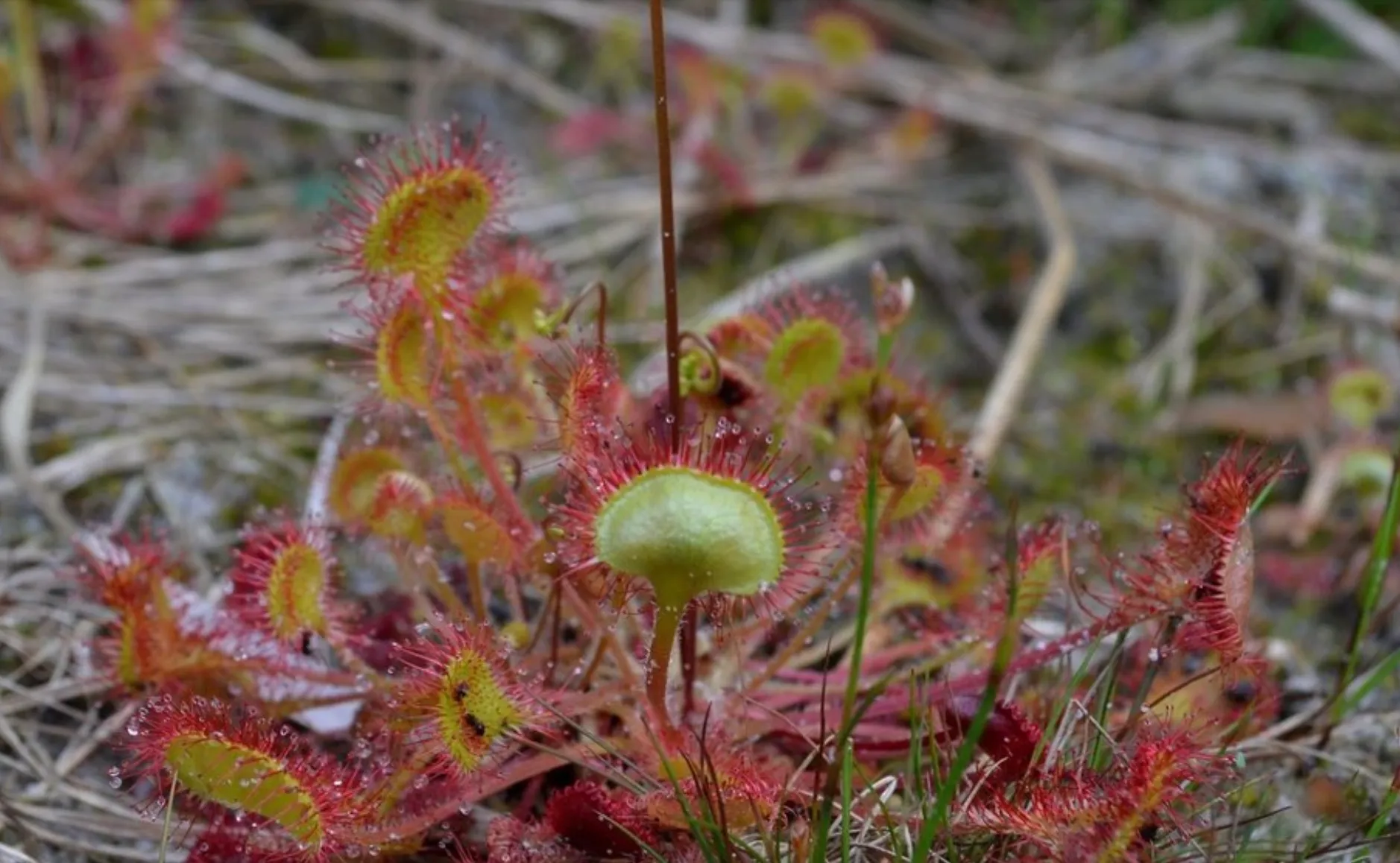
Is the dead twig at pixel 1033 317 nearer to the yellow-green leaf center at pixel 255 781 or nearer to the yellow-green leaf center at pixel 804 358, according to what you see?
the yellow-green leaf center at pixel 804 358

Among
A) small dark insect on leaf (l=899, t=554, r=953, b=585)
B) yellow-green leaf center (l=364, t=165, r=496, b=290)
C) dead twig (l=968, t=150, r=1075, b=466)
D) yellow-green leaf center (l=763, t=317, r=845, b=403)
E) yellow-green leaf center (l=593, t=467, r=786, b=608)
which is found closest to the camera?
yellow-green leaf center (l=593, t=467, r=786, b=608)

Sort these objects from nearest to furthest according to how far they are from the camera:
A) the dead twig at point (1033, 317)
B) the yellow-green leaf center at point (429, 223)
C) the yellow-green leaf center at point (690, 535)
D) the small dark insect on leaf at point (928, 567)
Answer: the yellow-green leaf center at point (690, 535) < the yellow-green leaf center at point (429, 223) < the small dark insect on leaf at point (928, 567) < the dead twig at point (1033, 317)

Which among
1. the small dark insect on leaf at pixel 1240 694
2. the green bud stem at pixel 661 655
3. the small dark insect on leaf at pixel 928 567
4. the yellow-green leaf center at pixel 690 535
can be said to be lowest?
the small dark insect on leaf at pixel 1240 694

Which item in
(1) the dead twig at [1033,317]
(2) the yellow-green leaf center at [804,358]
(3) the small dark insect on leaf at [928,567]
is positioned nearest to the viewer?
(2) the yellow-green leaf center at [804,358]

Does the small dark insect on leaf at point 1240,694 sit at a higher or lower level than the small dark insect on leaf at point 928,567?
lower

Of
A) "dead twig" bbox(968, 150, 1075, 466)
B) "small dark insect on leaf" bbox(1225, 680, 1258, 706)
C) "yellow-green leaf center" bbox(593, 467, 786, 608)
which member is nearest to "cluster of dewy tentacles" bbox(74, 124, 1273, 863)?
"yellow-green leaf center" bbox(593, 467, 786, 608)

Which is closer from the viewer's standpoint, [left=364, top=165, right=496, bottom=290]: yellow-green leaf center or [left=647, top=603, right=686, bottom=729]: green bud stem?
[left=647, top=603, right=686, bottom=729]: green bud stem

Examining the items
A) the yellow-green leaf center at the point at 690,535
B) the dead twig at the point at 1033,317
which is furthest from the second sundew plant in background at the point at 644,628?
the dead twig at the point at 1033,317

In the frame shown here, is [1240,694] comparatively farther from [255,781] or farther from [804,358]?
[255,781]

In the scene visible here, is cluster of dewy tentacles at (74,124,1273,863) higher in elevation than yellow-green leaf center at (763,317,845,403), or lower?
lower

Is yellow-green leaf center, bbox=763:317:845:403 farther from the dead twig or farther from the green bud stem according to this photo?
the dead twig
